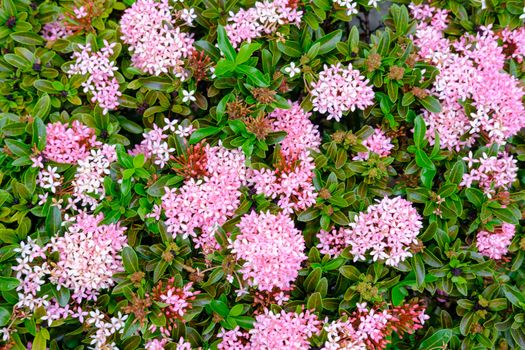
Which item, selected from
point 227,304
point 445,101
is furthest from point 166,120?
point 445,101

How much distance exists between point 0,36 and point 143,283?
4.12 ft

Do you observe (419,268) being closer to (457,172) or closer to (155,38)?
(457,172)

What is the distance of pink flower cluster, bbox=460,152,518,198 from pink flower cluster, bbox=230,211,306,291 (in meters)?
0.78

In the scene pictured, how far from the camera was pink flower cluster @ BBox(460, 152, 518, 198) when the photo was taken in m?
2.16

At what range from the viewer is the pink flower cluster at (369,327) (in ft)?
6.39

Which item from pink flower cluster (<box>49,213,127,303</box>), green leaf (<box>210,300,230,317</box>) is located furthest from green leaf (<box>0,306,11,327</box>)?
green leaf (<box>210,300,230,317</box>)

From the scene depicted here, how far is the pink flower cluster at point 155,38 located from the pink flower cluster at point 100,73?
0.11 metres

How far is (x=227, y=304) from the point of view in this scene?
6.77 ft

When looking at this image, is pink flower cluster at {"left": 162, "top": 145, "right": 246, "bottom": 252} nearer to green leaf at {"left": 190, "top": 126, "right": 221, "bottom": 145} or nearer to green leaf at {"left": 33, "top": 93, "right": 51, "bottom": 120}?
green leaf at {"left": 190, "top": 126, "right": 221, "bottom": 145}

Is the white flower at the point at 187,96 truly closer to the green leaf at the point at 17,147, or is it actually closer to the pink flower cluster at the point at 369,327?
the green leaf at the point at 17,147

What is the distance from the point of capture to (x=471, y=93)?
7.35 feet

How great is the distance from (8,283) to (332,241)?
49.2 inches

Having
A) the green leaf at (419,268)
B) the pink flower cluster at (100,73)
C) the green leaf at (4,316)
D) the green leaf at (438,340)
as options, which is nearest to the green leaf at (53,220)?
the green leaf at (4,316)

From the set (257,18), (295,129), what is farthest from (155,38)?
(295,129)
